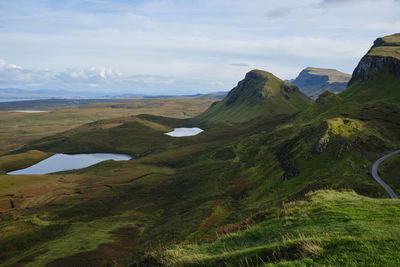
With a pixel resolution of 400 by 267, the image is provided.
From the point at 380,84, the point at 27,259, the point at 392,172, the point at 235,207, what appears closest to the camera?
the point at 27,259

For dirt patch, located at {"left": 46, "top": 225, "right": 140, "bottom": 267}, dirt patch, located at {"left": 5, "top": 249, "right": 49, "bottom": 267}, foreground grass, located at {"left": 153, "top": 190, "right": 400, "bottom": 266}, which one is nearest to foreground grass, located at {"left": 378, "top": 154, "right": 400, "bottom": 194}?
foreground grass, located at {"left": 153, "top": 190, "right": 400, "bottom": 266}

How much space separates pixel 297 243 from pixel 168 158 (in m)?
164

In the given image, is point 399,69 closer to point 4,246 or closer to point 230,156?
point 230,156

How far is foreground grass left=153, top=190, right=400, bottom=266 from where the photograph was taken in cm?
1552

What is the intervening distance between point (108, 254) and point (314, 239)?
5588cm

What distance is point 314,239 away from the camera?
17.8 m

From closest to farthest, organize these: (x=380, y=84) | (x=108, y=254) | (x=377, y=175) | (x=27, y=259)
Result: (x=27, y=259)
(x=377, y=175)
(x=108, y=254)
(x=380, y=84)

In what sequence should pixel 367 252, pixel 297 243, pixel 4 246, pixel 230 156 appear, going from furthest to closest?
pixel 230 156 < pixel 4 246 < pixel 297 243 < pixel 367 252

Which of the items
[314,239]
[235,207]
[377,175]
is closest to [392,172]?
[377,175]

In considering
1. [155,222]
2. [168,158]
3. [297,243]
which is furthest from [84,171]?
[297,243]

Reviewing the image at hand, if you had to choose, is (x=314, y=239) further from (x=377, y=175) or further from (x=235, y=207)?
(x=235, y=207)

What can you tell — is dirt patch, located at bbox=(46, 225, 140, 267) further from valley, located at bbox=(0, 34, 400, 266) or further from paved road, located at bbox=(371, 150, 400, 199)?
paved road, located at bbox=(371, 150, 400, 199)

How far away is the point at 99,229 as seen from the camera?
7900 cm

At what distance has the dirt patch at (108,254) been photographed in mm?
56312
